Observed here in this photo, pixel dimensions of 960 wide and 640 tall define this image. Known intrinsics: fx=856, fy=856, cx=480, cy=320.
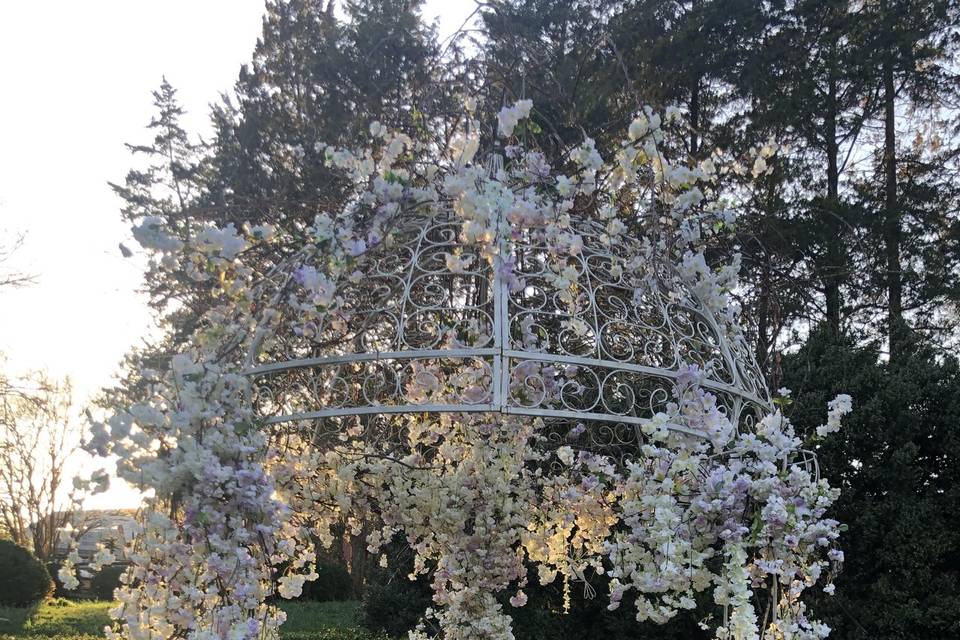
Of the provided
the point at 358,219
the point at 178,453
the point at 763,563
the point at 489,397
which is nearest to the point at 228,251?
the point at 358,219

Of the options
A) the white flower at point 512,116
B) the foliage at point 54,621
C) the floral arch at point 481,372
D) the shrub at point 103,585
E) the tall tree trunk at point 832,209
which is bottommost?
the foliage at point 54,621

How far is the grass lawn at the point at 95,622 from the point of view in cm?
962

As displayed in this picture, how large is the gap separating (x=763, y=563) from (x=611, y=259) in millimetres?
1324

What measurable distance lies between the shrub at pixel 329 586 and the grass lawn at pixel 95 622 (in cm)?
58

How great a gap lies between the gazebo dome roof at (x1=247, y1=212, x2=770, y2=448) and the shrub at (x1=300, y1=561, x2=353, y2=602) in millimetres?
10296

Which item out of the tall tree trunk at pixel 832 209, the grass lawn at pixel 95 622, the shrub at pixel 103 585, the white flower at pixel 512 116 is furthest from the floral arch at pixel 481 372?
the shrub at pixel 103 585

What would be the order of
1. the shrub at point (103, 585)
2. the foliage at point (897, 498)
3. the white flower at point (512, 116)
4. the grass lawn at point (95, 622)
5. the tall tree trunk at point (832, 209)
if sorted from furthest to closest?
the shrub at point (103, 585) < the tall tree trunk at point (832, 209) < the grass lawn at point (95, 622) < the foliage at point (897, 498) < the white flower at point (512, 116)

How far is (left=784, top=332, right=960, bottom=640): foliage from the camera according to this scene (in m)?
6.98

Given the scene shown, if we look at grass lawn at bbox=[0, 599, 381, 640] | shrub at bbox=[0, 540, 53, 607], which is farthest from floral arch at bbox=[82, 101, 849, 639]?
shrub at bbox=[0, 540, 53, 607]

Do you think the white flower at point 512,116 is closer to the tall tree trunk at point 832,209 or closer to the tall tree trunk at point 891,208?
the tall tree trunk at point 891,208

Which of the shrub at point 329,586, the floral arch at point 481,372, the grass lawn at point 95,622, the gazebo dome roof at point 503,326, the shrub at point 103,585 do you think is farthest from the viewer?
the shrub at point 103,585

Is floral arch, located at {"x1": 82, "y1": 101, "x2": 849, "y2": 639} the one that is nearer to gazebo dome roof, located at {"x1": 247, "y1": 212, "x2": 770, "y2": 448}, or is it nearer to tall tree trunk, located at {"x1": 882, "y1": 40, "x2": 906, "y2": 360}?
gazebo dome roof, located at {"x1": 247, "y1": 212, "x2": 770, "y2": 448}

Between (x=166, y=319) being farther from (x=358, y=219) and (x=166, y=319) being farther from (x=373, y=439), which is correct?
(x=358, y=219)

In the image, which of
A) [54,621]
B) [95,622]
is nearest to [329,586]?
[95,622]
